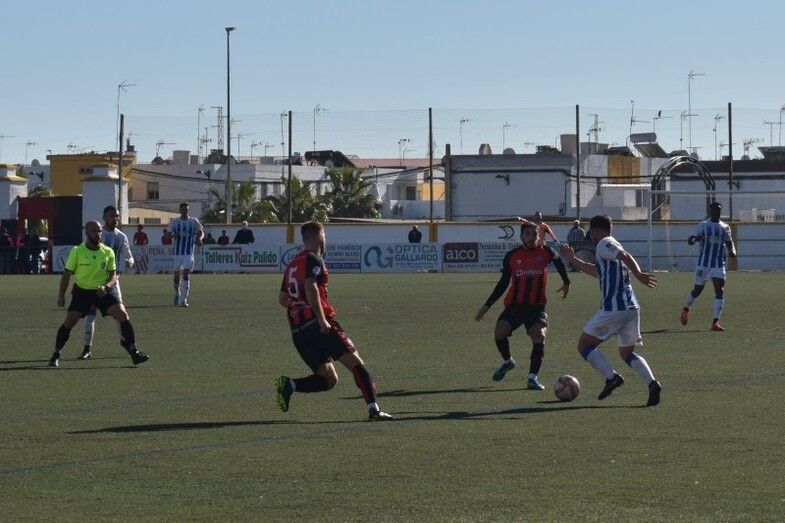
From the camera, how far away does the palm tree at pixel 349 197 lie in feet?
305

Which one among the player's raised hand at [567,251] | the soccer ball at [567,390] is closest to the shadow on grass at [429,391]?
the soccer ball at [567,390]

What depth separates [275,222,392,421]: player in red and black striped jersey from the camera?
11.8 m

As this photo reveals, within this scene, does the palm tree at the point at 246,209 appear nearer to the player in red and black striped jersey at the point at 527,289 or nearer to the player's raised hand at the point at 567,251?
the player in red and black striped jersey at the point at 527,289

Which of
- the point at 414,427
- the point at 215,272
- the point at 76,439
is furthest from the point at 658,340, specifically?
the point at 215,272

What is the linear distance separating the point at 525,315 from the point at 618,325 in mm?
1981

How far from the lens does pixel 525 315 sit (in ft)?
48.9

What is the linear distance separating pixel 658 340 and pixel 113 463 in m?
12.1

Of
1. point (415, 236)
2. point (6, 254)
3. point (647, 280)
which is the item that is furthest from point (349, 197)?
point (647, 280)

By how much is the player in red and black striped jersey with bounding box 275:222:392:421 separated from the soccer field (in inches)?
11.2

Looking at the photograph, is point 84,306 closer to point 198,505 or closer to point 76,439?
point 76,439

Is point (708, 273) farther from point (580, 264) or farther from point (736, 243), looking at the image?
point (736, 243)

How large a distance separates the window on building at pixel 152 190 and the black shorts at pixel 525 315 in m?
90.2

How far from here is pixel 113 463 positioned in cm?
994

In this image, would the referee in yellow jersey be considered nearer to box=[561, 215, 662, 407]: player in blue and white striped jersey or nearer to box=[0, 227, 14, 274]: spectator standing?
box=[561, 215, 662, 407]: player in blue and white striped jersey
